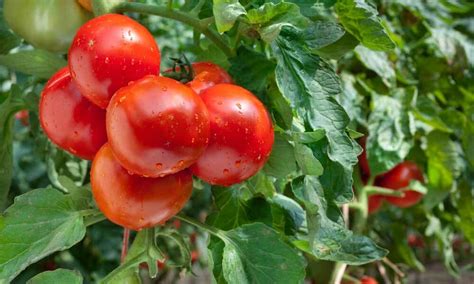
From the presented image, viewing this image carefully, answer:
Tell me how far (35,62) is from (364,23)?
0.30 m

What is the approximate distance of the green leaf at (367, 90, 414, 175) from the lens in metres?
0.95

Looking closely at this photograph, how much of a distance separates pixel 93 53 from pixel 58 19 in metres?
0.15

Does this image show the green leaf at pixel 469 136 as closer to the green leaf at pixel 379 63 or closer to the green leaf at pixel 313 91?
the green leaf at pixel 379 63

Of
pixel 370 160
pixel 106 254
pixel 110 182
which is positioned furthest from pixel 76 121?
pixel 106 254

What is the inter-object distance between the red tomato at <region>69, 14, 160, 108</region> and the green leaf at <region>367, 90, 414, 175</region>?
0.49 meters

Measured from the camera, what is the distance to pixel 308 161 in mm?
528

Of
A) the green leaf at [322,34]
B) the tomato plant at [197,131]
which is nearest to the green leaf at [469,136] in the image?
the tomato plant at [197,131]

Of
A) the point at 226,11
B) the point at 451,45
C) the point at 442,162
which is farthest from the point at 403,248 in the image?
the point at 226,11

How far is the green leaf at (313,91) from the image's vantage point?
0.53 metres

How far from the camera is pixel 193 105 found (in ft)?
1.65

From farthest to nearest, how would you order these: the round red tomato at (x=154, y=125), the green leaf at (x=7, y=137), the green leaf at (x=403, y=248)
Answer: the green leaf at (x=403, y=248), the green leaf at (x=7, y=137), the round red tomato at (x=154, y=125)

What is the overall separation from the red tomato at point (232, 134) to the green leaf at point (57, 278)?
127mm

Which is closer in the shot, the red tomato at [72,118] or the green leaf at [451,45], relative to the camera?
the red tomato at [72,118]

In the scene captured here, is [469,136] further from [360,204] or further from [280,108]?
[280,108]
